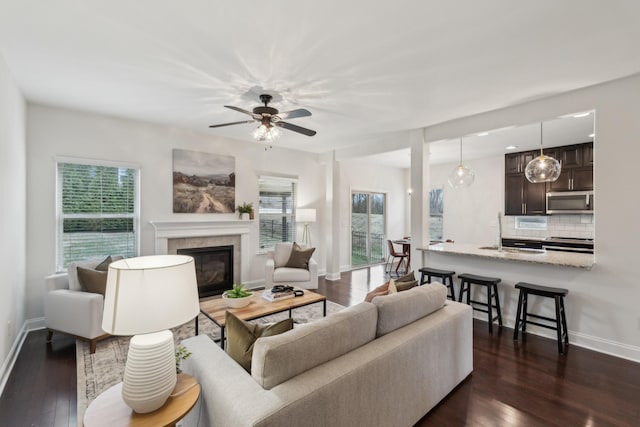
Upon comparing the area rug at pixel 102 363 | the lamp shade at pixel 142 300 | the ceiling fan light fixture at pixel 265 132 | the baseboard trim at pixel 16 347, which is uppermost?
the ceiling fan light fixture at pixel 265 132

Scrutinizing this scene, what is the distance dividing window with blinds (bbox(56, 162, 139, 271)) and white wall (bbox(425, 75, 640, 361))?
5587 millimetres

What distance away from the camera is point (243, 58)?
2.48 m

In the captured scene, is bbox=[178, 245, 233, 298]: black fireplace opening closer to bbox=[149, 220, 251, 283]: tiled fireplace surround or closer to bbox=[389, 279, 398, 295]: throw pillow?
bbox=[149, 220, 251, 283]: tiled fireplace surround

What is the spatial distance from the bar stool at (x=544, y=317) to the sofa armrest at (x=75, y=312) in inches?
179

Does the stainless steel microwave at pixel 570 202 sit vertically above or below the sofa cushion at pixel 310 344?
above

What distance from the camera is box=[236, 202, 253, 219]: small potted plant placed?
5.25 metres

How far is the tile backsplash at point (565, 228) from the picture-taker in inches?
222

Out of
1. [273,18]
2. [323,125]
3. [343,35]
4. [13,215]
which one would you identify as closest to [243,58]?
→ [273,18]

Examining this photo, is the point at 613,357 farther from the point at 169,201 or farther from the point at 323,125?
the point at 169,201

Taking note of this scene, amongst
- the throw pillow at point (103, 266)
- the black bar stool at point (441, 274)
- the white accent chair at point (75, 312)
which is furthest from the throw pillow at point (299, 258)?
the white accent chair at point (75, 312)

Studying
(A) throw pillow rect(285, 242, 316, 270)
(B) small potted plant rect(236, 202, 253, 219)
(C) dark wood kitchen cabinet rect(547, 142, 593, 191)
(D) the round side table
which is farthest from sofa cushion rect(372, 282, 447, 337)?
(C) dark wood kitchen cabinet rect(547, 142, 593, 191)

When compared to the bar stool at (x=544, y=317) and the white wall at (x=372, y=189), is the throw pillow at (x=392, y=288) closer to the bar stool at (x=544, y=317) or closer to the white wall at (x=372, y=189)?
the bar stool at (x=544, y=317)

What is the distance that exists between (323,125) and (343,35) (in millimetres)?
2271

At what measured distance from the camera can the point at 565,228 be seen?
589 cm
